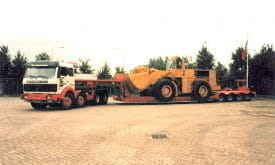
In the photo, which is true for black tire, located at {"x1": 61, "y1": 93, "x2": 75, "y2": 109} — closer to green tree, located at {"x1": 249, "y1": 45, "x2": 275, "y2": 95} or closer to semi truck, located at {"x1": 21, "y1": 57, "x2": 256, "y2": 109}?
semi truck, located at {"x1": 21, "y1": 57, "x2": 256, "y2": 109}

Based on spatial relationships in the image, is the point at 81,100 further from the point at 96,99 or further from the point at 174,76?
the point at 174,76

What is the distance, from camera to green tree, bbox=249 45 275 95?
40.5 meters

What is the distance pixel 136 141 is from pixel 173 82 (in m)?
16.9

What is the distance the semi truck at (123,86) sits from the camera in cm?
2241

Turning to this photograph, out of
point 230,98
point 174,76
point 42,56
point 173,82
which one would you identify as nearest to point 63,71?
point 173,82

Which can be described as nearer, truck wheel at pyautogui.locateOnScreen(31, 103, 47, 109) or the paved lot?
the paved lot

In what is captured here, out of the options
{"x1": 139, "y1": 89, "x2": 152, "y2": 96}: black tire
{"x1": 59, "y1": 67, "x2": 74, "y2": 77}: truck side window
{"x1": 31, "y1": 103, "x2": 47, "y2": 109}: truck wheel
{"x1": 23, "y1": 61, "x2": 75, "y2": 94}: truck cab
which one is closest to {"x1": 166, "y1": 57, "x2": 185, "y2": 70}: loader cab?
{"x1": 139, "y1": 89, "x2": 152, "y2": 96}: black tire

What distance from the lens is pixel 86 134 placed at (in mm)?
13234

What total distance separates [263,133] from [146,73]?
1528 centimetres

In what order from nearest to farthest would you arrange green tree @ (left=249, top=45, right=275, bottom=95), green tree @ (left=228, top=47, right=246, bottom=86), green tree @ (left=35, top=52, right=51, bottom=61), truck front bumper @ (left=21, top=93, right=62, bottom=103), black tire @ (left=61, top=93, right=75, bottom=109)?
truck front bumper @ (left=21, top=93, right=62, bottom=103) < black tire @ (left=61, top=93, right=75, bottom=109) < green tree @ (left=249, top=45, right=275, bottom=95) < green tree @ (left=228, top=47, right=246, bottom=86) < green tree @ (left=35, top=52, right=51, bottom=61)

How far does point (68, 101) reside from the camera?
77.1 ft

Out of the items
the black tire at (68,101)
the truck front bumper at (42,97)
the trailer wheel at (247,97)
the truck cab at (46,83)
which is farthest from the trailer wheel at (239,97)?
the truck front bumper at (42,97)

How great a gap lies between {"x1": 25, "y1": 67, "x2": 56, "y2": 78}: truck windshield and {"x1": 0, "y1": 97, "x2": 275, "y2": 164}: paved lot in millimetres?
5123

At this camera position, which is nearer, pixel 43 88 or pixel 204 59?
pixel 43 88
